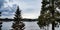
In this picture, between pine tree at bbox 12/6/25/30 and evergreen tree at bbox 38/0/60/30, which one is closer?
evergreen tree at bbox 38/0/60/30

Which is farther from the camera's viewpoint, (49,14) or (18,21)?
(18,21)

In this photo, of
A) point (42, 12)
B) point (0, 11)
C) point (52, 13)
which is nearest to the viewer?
point (52, 13)

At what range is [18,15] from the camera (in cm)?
5328

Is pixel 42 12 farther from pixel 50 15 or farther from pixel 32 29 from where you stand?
pixel 32 29

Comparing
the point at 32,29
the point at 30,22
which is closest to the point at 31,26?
the point at 32,29

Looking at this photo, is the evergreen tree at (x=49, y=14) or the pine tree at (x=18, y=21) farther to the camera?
the pine tree at (x=18, y=21)

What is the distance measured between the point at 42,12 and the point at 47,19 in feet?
10.2

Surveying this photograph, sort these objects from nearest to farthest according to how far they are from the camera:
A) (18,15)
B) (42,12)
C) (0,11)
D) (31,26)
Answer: (42,12)
(18,15)
(0,11)
(31,26)

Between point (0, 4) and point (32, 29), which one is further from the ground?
point (0, 4)

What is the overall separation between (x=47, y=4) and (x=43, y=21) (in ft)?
9.45

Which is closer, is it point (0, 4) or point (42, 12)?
point (42, 12)

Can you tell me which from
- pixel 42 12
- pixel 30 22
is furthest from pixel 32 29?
pixel 42 12

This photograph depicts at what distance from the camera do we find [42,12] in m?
47.0

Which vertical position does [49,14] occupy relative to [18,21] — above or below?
above
